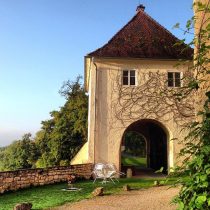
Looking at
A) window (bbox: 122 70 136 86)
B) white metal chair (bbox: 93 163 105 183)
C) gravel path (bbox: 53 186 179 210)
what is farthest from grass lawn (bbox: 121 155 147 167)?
gravel path (bbox: 53 186 179 210)

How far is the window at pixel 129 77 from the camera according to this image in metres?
18.5

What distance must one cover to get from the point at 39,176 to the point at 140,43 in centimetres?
913

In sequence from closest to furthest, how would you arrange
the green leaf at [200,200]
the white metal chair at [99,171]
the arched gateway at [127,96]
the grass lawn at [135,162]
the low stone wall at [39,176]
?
1. the green leaf at [200,200]
2. the low stone wall at [39,176]
3. the white metal chair at [99,171]
4. the arched gateway at [127,96]
5. the grass lawn at [135,162]

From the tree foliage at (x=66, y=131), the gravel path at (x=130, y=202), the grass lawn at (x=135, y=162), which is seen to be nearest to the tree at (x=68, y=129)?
the tree foliage at (x=66, y=131)

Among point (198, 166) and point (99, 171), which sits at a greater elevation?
point (198, 166)

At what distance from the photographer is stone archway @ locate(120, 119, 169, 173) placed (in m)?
21.7

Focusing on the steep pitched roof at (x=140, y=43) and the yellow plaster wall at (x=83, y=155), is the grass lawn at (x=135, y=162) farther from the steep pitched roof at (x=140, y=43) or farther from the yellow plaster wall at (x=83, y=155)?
the steep pitched roof at (x=140, y=43)

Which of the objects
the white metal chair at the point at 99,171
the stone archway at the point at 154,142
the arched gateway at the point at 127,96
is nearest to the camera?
the white metal chair at the point at 99,171

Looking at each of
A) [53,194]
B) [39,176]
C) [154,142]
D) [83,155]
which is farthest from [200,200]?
[154,142]

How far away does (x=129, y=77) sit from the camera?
60.9 feet

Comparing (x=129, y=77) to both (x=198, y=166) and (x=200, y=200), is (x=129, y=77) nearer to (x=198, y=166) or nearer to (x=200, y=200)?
(x=198, y=166)

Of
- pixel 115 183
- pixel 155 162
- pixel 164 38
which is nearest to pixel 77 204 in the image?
pixel 115 183

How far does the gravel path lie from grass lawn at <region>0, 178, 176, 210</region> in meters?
0.70

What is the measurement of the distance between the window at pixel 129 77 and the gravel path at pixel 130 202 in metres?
7.09
